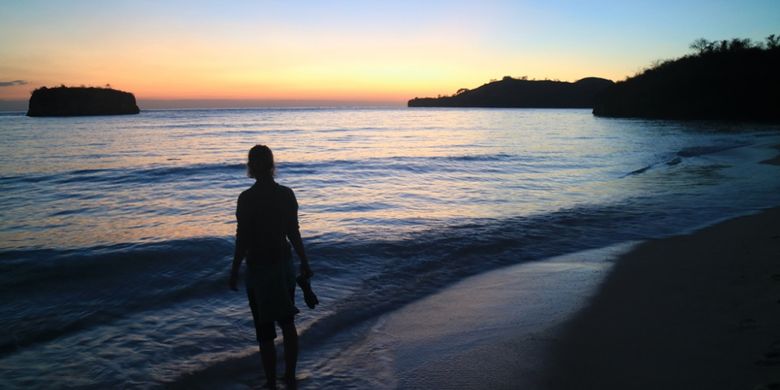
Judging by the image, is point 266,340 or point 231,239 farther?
point 231,239

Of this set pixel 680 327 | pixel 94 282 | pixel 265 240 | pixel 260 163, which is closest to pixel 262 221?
pixel 265 240

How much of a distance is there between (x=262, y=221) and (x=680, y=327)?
4.24 meters

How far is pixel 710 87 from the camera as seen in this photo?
3073 inches

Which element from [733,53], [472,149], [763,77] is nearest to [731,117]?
[763,77]

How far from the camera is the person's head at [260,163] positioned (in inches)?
150

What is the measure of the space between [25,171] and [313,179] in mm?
12863

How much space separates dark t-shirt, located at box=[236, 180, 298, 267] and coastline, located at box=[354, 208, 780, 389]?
5.15 feet

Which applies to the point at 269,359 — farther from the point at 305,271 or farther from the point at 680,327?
the point at 680,327

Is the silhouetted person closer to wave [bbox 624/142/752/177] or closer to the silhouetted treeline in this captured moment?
wave [bbox 624/142/752/177]

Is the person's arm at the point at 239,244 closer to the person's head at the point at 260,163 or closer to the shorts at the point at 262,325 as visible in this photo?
the shorts at the point at 262,325

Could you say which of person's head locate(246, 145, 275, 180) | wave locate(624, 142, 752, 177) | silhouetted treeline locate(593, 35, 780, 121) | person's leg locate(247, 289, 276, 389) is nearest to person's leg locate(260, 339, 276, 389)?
person's leg locate(247, 289, 276, 389)

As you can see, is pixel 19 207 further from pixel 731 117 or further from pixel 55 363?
pixel 731 117


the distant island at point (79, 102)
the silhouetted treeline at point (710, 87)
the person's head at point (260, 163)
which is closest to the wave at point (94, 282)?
the person's head at point (260, 163)

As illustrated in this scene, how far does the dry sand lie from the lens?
3840 millimetres
